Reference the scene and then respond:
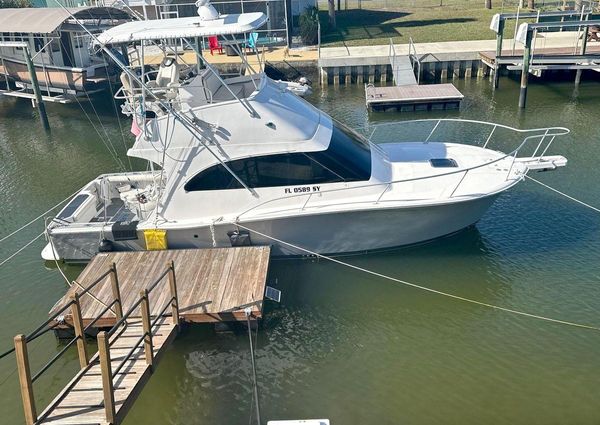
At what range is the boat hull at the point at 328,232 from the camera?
9.91 metres

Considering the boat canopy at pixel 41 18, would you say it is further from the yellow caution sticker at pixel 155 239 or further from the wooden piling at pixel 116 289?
the wooden piling at pixel 116 289

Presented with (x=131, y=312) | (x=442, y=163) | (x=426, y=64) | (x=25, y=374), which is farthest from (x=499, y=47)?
(x=25, y=374)

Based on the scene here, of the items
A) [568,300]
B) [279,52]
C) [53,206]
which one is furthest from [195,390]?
[279,52]

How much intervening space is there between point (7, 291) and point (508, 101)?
18.3 metres

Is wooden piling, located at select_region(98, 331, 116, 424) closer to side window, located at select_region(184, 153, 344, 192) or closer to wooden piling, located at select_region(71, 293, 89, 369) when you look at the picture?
wooden piling, located at select_region(71, 293, 89, 369)

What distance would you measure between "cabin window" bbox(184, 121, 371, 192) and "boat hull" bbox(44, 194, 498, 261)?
700 millimetres

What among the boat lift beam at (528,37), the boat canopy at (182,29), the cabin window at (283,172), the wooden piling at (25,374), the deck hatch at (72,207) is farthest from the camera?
the boat lift beam at (528,37)

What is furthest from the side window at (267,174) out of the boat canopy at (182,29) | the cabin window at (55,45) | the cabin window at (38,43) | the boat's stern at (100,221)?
the cabin window at (38,43)

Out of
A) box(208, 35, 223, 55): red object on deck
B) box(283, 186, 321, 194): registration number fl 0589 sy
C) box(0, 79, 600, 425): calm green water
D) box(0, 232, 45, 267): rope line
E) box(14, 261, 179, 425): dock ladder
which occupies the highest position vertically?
box(208, 35, 223, 55): red object on deck

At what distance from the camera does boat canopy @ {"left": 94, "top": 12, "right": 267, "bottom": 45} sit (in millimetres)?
9172

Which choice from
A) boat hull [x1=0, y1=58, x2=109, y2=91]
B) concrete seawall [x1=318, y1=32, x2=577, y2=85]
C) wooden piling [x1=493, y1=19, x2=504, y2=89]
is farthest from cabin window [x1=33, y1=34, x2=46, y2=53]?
wooden piling [x1=493, y1=19, x2=504, y2=89]

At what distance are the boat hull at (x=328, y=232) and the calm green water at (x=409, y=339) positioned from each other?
37cm

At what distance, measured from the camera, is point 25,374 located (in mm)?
5613

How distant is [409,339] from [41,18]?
807 inches
